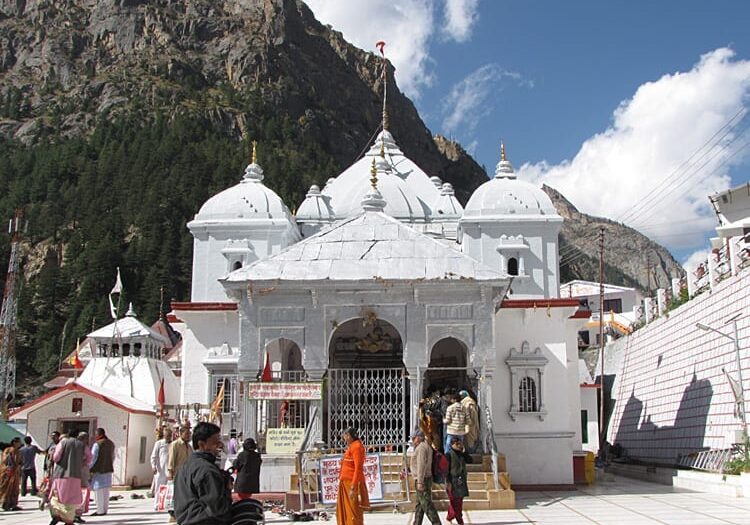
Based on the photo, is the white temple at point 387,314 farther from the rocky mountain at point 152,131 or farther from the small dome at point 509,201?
the rocky mountain at point 152,131

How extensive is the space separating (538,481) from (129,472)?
10481mm

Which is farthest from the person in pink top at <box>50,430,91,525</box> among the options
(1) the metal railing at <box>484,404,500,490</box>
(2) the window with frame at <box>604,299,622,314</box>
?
(2) the window with frame at <box>604,299,622,314</box>

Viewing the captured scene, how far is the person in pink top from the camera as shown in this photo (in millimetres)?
11781

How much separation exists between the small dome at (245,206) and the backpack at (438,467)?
14.5 meters

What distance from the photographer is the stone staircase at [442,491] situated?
46.3 feet

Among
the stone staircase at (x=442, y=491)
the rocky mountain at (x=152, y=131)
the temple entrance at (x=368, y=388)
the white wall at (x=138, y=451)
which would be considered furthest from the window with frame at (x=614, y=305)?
the stone staircase at (x=442, y=491)

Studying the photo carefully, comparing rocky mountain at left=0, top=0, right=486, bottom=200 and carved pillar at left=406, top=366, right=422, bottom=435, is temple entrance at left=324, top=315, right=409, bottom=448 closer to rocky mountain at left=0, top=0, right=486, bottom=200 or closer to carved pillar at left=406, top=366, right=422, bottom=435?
carved pillar at left=406, top=366, right=422, bottom=435

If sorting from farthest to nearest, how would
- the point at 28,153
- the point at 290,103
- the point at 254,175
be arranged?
1. the point at 290,103
2. the point at 28,153
3. the point at 254,175

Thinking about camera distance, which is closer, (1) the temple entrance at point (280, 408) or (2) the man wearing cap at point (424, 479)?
(2) the man wearing cap at point (424, 479)

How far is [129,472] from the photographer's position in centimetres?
2169

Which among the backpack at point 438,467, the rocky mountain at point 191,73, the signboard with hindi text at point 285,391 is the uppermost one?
the rocky mountain at point 191,73

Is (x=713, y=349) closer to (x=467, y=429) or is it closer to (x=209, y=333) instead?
(x=467, y=429)

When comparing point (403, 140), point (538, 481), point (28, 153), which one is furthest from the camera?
point (403, 140)

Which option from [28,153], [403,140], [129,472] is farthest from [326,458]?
[403,140]
